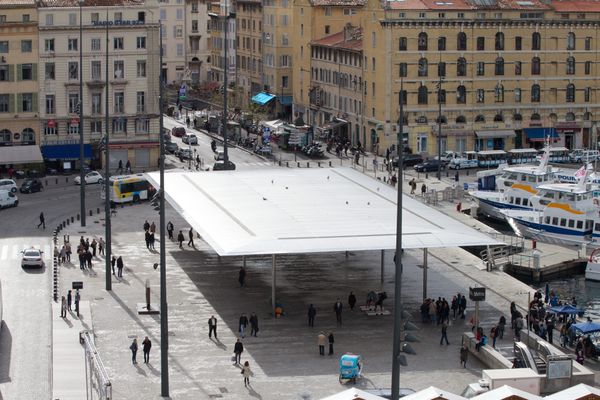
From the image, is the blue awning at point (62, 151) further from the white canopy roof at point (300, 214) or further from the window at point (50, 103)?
the white canopy roof at point (300, 214)

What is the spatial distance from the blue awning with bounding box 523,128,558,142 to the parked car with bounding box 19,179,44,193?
47114 millimetres

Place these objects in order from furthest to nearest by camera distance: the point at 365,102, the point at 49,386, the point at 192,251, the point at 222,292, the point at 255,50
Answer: the point at 255,50 → the point at 365,102 → the point at 192,251 → the point at 222,292 → the point at 49,386

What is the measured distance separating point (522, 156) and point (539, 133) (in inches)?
321

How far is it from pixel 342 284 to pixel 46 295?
15.6 m

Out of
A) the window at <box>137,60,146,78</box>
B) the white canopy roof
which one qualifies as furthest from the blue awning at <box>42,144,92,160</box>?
the white canopy roof

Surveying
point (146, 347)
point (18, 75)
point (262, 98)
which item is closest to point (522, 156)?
point (262, 98)

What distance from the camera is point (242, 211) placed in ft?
271

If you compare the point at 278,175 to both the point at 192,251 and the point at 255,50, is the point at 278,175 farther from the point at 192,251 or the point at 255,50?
the point at 255,50

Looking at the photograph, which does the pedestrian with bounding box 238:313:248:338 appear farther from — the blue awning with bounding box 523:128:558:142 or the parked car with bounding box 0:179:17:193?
the blue awning with bounding box 523:128:558:142

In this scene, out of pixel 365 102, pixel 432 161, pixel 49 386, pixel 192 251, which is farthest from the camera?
pixel 365 102

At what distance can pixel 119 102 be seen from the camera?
427 feet

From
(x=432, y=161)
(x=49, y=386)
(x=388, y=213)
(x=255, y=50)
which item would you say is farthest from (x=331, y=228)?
(x=255, y=50)

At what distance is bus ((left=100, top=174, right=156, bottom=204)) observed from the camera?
11144 centimetres

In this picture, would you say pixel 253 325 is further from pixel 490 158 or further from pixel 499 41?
pixel 499 41
